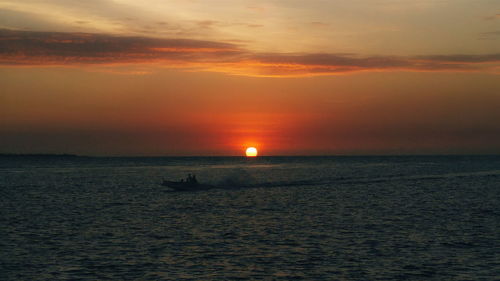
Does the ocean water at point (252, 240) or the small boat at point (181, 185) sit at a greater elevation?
the small boat at point (181, 185)

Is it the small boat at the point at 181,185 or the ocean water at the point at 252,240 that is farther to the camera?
the small boat at the point at 181,185

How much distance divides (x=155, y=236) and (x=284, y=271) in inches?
617

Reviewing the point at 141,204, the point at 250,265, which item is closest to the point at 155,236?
the point at 250,265

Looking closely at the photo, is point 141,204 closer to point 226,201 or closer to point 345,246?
point 226,201

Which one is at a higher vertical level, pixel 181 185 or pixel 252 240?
pixel 181 185

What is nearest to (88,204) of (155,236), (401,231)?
(155,236)

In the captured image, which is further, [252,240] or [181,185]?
[181,185]

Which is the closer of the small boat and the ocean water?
the ocean water

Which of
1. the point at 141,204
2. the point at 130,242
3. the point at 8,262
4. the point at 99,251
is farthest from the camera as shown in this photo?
the point at 141,204

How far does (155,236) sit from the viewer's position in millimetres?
44781

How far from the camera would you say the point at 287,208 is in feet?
219

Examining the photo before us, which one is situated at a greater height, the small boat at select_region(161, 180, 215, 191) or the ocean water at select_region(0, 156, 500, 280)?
the small boat at select_region(161, 180, 215, 191)

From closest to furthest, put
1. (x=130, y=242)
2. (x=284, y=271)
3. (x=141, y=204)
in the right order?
(x=284, y=271) → (x=130, y=242) → (x=141, y=204)

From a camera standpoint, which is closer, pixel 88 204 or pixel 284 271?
pixel 284 271
